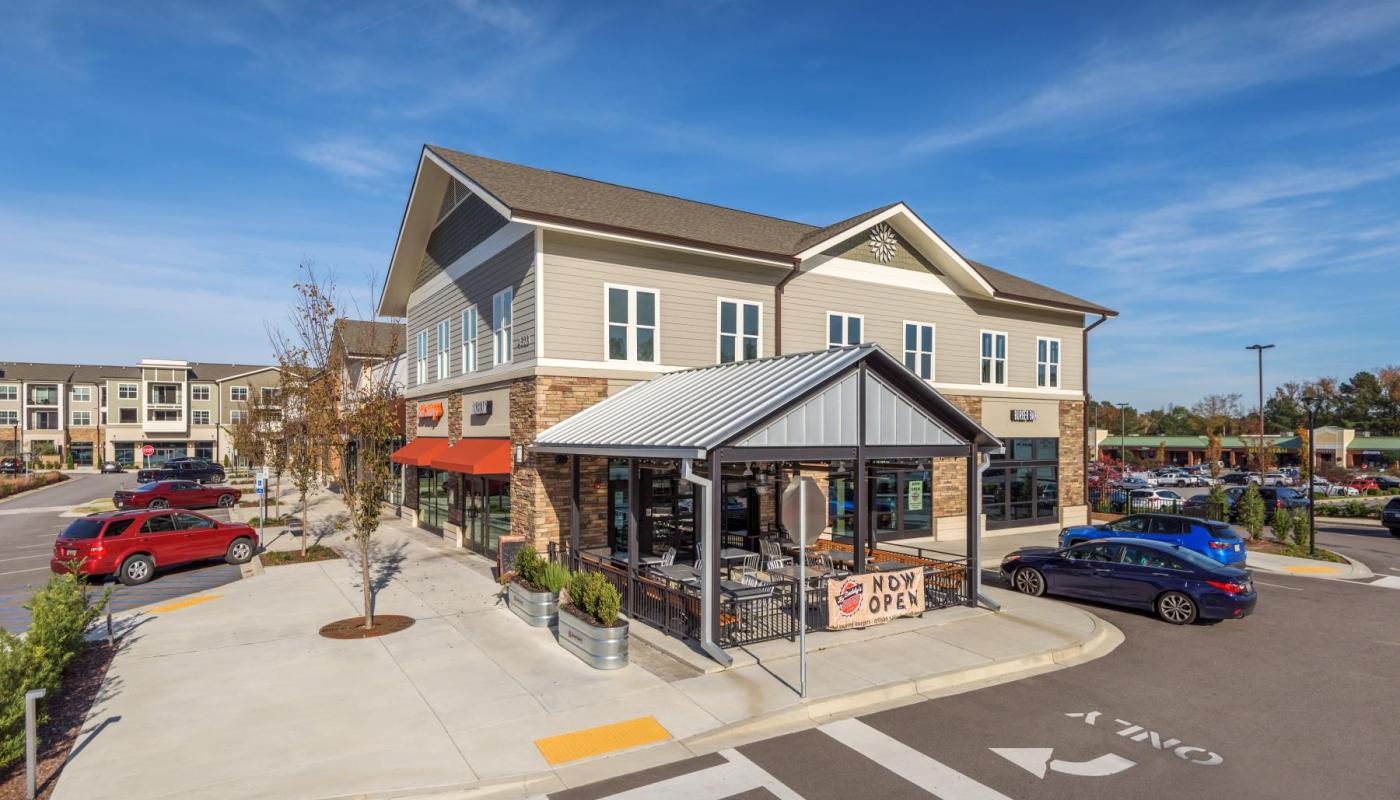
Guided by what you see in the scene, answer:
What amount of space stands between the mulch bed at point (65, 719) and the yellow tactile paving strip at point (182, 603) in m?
2.54

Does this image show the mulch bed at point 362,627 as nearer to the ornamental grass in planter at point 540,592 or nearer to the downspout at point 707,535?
the ornamental grass in planter at point 540,592

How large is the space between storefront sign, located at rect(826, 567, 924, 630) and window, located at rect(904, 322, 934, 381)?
11.7m

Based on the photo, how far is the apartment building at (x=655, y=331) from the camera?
17.4 metres

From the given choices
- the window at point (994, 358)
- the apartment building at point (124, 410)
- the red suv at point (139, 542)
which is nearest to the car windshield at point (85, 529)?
the red suv at point (139, 542)

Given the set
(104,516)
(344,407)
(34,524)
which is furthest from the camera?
(34,524)

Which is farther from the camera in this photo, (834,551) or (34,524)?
(34,524)

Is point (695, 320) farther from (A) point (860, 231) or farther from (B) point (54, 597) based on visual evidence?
(B) point (54, 597)

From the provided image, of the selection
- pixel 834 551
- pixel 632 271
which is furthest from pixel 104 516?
pixel 834 551

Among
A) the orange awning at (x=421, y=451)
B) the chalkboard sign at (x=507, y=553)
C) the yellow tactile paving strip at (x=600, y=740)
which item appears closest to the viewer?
the yellow tactile paving strip at (x=600, y=740)

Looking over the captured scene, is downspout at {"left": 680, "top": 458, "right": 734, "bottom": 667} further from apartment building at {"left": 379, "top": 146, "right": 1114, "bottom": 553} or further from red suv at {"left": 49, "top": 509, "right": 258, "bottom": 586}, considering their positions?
red suv at {"left": 49, "top": 509, "right": 258, "bottom": 586}

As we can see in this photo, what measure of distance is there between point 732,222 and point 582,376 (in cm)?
827

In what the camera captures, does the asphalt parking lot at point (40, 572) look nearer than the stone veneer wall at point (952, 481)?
Yes

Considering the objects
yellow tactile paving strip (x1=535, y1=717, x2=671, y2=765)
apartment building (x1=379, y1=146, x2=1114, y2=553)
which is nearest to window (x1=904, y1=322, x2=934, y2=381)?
apartment building (x1=379, y1=146, x2=1114, y2=553)

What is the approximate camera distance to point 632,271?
60.4ft
